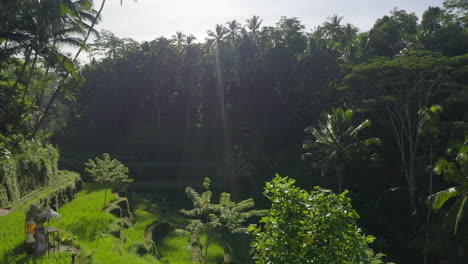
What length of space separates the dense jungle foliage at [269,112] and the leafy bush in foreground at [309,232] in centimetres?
15

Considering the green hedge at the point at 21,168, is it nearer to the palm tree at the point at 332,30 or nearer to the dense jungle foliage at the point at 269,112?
the dense jungle foliage at the point at 269,112

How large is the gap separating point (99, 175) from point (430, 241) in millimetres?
24320

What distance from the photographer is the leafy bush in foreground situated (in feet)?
25.6

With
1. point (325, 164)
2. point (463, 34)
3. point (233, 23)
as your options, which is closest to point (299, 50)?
point (233, 23)

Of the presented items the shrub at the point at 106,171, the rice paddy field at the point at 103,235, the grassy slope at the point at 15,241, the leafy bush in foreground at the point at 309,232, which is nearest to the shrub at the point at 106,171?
the shrub at the point at 106,171

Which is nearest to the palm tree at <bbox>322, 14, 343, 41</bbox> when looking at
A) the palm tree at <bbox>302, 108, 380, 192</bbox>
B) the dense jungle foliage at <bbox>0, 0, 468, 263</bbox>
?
the dense jungle foliage at <bbox>0, 0, 468, 263</bbox>

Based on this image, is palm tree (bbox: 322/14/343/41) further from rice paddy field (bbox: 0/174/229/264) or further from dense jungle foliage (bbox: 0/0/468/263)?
rice paddy field (bbox: 0/174/229/264)

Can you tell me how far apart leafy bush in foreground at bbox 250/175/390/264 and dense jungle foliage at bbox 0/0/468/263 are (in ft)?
0.48

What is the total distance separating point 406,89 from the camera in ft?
99.2

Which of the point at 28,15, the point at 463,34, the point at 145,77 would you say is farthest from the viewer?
the point at 145,77

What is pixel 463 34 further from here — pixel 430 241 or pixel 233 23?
pixel 233 23

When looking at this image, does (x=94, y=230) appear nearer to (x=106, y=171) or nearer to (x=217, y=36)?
(x=106, y=171)

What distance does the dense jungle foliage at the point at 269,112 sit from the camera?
23.9 meters

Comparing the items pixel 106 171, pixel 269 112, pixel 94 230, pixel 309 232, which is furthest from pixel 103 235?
pixel 269 112
